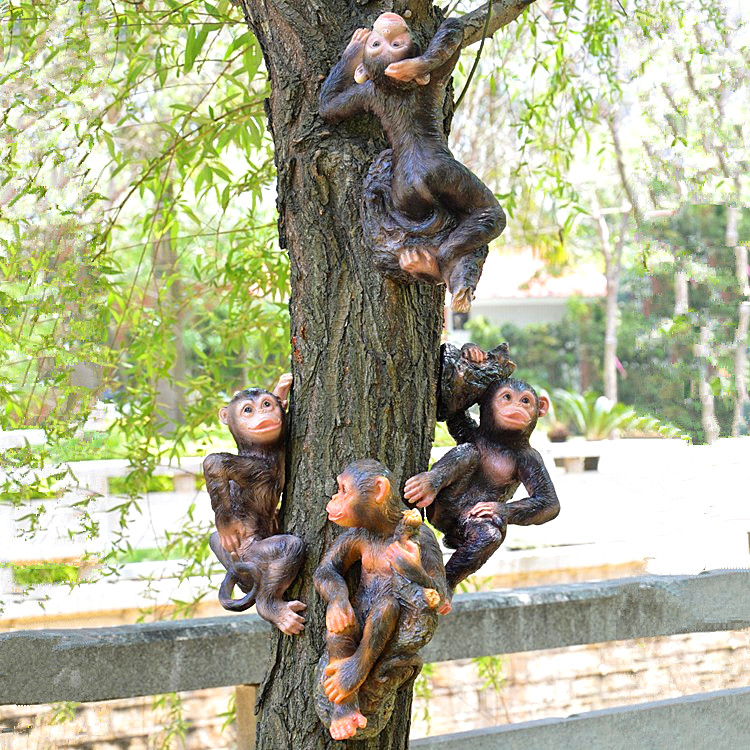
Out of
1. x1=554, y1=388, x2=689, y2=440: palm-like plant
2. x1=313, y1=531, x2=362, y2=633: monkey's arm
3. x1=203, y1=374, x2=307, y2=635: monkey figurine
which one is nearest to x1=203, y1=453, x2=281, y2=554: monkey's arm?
x1=203, y1=374, x2=307, y2=635: monkey figurine

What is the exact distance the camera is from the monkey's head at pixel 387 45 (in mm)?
899

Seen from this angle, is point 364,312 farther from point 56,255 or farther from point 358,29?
point 56,255

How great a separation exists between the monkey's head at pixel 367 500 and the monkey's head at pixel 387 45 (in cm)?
39

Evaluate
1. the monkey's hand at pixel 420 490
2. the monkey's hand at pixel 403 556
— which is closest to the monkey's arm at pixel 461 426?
the monkey's hand at pixel 420 490

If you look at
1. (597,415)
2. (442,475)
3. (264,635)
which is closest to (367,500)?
(442,475)

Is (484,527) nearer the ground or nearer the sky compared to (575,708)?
nearer the sky

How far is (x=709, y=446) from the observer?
332 centimetres

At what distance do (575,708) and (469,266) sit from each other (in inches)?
105

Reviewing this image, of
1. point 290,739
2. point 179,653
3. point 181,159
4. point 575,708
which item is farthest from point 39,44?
point 575,708

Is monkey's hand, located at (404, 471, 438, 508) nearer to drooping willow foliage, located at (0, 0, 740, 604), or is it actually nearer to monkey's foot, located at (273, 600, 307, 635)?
monkey's foot, located at (273, 600, 307, 635)

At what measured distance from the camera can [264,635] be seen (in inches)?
59.7

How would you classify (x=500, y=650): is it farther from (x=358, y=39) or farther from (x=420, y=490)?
(x=358, y=39)

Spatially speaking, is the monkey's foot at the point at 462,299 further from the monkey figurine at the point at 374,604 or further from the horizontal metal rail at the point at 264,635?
the horizontal metal rail at the point at 264,635

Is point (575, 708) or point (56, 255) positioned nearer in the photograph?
point (56, 255)
